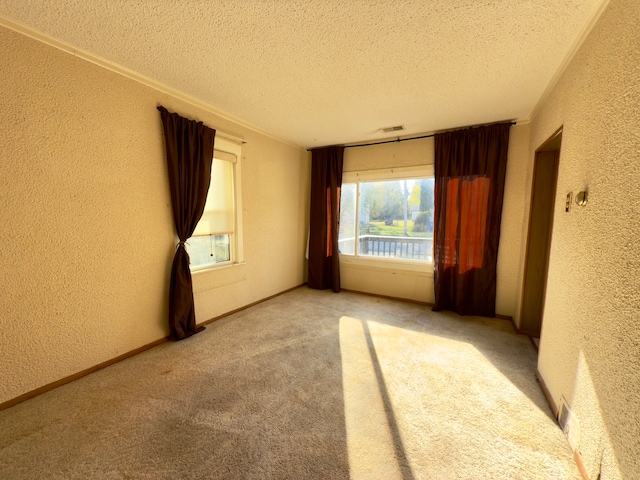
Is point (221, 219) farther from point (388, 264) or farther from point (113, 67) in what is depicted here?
point (388, 264)

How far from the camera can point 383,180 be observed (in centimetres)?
402

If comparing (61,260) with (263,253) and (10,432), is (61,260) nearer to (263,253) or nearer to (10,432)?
(10,432)

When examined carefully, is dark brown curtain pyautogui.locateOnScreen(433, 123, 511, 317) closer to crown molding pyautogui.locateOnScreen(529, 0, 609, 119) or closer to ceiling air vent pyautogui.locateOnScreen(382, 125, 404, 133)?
ceiling air vent pyautogui.locateOnScreen(382, 125, 404, 133)

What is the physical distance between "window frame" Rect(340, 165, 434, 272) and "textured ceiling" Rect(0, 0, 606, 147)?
3.47 feet

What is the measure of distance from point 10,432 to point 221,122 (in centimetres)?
300

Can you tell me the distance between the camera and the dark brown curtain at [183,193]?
2.47 metres

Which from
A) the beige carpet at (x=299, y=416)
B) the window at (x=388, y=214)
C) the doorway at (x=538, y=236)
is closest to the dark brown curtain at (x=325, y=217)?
the window at (x=388, y=214)

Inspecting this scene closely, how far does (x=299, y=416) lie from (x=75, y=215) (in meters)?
2.20

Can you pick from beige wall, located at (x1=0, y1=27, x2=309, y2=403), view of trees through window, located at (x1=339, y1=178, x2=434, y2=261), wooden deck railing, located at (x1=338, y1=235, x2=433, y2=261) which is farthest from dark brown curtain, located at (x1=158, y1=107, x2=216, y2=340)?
wooden deck railing, located at (x1=338, y1=235, x2=433, y2=261)

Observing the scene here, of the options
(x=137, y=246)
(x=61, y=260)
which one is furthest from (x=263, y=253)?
(x=61, y=260)

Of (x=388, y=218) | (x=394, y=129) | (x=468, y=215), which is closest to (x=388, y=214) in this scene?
(x=388, y=218)

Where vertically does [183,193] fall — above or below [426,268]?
above

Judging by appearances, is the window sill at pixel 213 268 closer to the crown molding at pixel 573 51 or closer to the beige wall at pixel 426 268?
the beige wall at pixel 426 268

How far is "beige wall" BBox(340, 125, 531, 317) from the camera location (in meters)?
3.11
